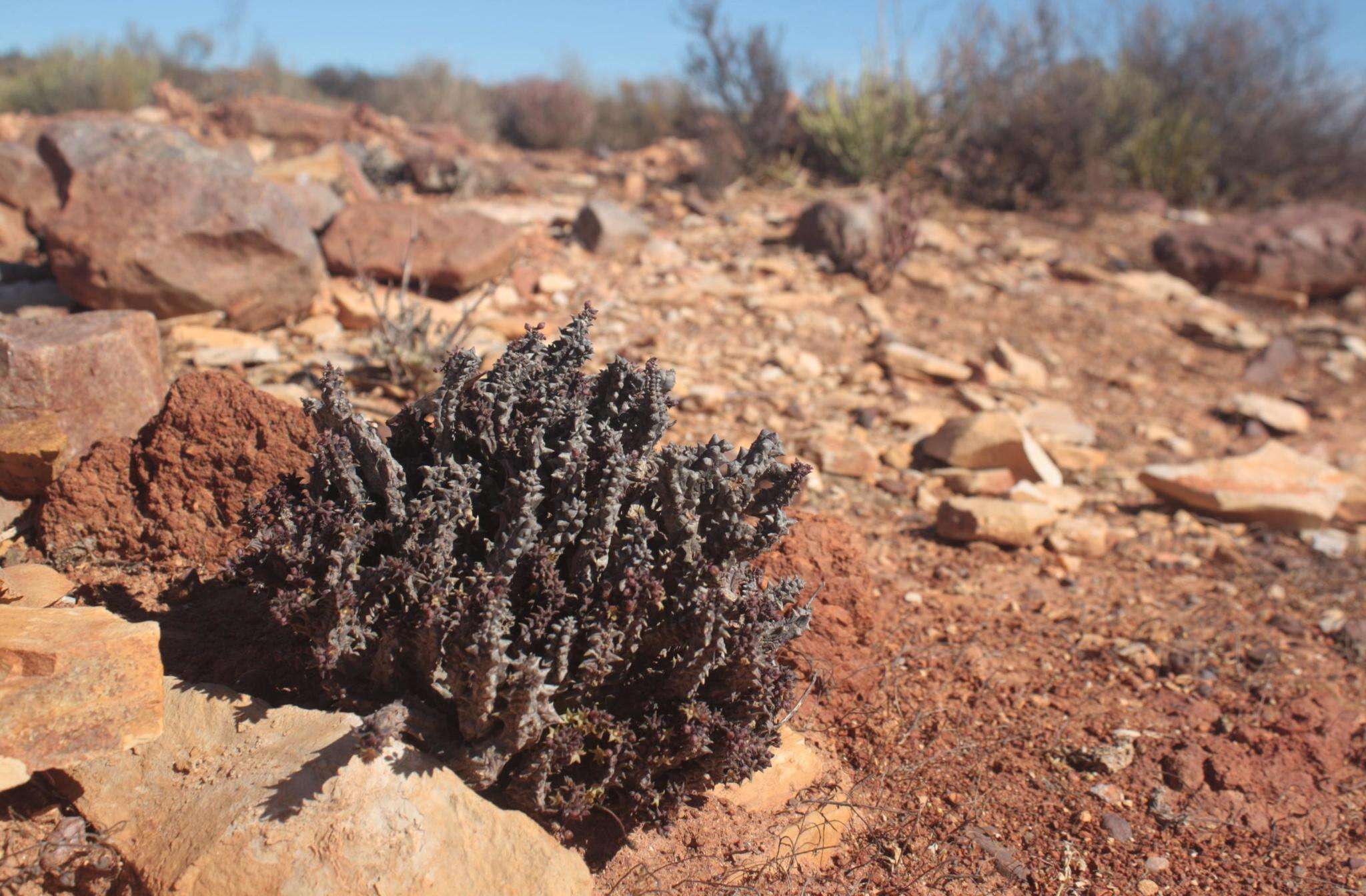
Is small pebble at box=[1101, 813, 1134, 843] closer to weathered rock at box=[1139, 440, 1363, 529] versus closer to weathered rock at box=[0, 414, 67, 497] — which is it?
weathered rock at box=[1139, 440, 1363, 529]

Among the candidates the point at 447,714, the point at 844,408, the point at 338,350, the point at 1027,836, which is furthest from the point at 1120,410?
the point at 447,714

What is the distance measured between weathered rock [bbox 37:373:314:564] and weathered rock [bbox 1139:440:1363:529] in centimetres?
403

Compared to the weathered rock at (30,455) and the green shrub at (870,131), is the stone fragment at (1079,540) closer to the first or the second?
the weathered rock at (30,455)

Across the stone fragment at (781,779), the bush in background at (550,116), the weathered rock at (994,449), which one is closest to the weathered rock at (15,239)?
the weathered rock at (994,449)

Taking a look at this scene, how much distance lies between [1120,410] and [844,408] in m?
2.02

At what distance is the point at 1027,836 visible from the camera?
2.46 m

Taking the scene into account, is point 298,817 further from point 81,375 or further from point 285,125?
point 285,125

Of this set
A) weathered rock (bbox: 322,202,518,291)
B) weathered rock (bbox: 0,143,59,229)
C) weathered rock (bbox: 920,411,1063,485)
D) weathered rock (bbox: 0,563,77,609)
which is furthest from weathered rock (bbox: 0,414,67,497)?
weathered rock (bbox: 0,143,59,229)

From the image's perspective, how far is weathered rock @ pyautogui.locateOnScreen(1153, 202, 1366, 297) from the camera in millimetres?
8578

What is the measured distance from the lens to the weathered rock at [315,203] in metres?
5.74

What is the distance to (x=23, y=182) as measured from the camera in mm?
6219

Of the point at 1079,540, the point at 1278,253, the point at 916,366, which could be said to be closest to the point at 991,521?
the point at 1079,540

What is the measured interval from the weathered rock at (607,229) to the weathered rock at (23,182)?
337cm

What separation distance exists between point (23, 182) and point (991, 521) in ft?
20.4
